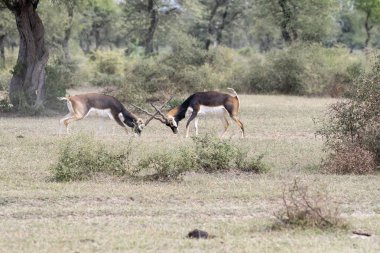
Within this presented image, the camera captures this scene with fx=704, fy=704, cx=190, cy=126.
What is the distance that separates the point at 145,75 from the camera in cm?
2909

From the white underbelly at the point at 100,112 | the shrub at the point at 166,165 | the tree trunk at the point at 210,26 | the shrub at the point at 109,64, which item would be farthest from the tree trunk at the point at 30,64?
the tree trunk at the point at 210,26

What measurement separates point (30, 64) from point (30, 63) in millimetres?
37

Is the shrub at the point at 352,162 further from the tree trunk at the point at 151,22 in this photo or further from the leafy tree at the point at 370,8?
the leafy tree at the point at 370,8

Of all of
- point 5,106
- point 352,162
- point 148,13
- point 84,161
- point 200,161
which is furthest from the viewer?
point 148,13

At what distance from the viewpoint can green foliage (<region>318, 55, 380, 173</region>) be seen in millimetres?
12594

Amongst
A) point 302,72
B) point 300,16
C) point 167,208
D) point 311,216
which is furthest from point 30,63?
point 300,16

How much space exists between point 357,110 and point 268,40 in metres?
59.4

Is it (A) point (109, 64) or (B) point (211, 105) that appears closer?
(B) point (211, 105)

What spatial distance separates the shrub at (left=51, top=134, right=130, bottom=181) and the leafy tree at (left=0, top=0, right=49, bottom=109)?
36.2 feet

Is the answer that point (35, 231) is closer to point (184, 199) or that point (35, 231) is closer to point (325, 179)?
point (184, 199)

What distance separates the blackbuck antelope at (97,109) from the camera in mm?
17125

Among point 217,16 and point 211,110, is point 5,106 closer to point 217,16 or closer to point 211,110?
point 211,110

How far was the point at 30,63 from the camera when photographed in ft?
74.5

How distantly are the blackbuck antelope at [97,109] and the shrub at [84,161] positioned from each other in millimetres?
5150
